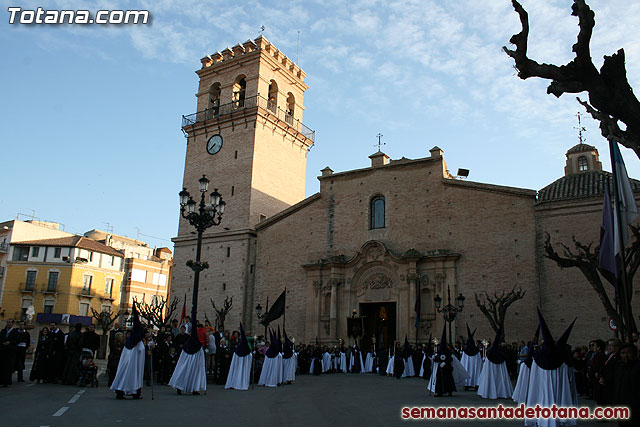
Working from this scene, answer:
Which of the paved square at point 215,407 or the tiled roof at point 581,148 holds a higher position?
the tiled roof at point 581,148

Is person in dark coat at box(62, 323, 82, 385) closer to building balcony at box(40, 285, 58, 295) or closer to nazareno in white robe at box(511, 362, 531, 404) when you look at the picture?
nazareno in white robe at box(511, 362, 531, 404)

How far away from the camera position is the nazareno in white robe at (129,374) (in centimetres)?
1116

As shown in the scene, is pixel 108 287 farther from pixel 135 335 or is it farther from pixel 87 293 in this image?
pixel 135 335

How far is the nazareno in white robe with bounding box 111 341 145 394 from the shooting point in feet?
36.6

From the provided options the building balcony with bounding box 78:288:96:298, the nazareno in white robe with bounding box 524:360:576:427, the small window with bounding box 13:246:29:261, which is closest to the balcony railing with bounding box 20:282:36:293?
the small window with bounding box 13:246:29:261

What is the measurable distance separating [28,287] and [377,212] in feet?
104

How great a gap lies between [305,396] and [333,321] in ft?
50.8

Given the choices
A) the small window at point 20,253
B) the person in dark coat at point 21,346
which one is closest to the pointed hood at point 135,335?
the person in dark coat at point 21,346

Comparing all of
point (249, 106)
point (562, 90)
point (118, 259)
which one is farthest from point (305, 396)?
point (118, 259)

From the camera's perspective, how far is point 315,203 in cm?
3212

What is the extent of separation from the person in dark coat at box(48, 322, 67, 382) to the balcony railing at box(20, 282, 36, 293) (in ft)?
111

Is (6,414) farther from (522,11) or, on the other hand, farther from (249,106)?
(249,106)

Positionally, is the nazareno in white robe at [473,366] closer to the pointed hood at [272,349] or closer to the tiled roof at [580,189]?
the pointed hood at [272,349]

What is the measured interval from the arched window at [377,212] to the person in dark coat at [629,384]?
2287 cm
